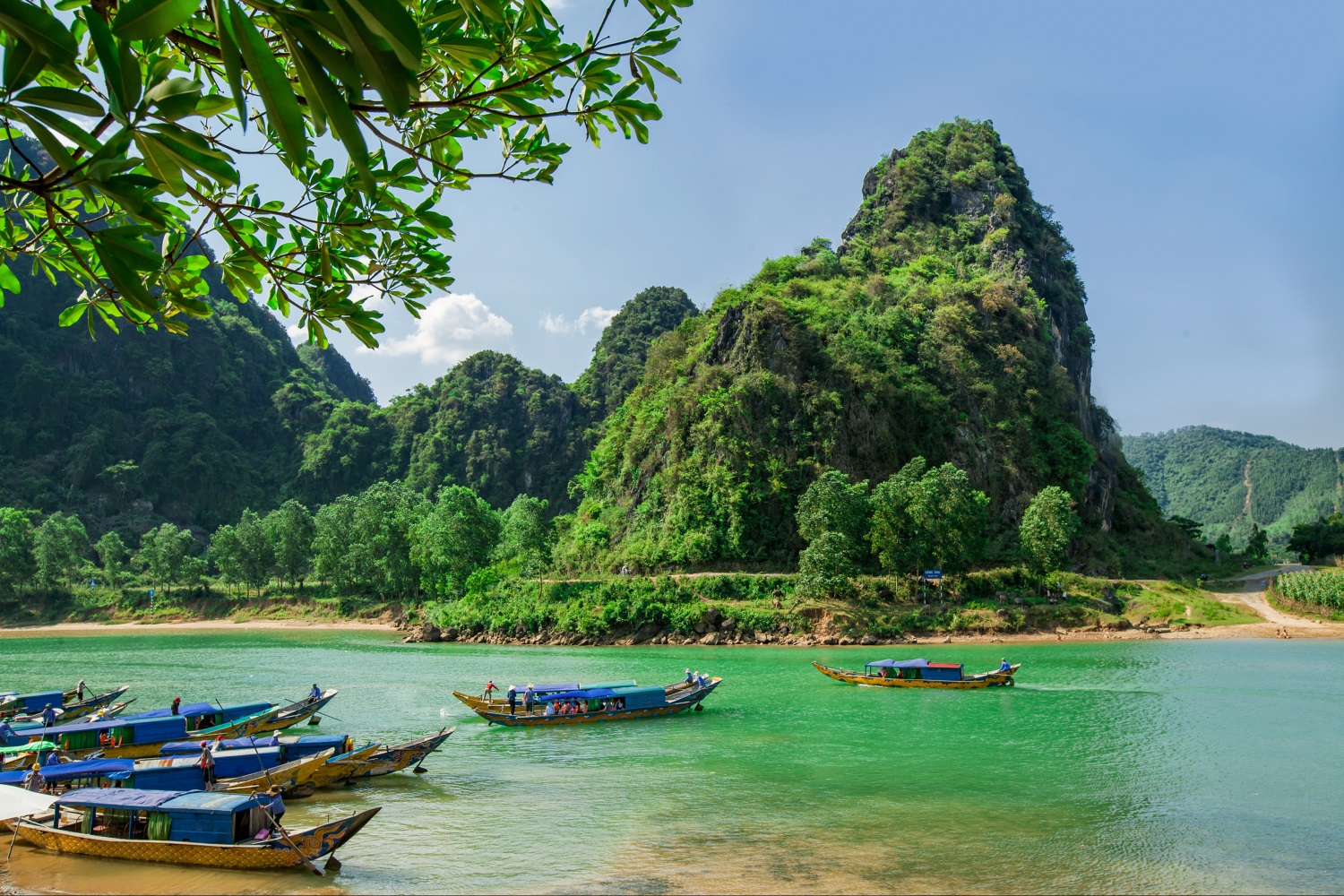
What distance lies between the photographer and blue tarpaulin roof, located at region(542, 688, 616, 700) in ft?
68.2

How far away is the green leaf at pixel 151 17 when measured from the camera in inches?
62.7

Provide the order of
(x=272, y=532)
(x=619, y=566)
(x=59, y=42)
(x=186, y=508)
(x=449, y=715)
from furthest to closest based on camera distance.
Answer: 1. (x=186, y=508)
2. (x=272, y=532)
3. (x=619, y=566)
4. (x=449, y=715)
5. (x=59, y=42)

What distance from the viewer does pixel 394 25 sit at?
1.61m

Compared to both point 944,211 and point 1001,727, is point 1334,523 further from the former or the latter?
point 1001,727

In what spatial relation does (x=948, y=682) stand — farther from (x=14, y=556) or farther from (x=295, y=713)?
(x=14, y=556)

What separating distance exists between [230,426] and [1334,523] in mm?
112949

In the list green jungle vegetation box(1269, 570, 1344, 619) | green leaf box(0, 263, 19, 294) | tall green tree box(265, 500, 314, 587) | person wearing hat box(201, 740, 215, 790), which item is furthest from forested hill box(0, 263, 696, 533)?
green leaf box(0, 263, 19, 294)

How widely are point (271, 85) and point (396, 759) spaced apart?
15355 millimetres

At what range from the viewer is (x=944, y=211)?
74.1 m

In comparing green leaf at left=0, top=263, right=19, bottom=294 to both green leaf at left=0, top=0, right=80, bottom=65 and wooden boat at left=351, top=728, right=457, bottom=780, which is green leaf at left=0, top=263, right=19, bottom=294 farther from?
wooden boat at left=351, top=728, right=457, bottom=780

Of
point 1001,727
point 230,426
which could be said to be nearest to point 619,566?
point 1001,727

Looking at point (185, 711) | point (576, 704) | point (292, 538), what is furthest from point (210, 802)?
point (292, 538)

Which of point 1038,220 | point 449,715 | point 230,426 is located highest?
point 1038,220

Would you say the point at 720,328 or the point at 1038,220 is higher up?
the point at 1038,220
